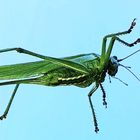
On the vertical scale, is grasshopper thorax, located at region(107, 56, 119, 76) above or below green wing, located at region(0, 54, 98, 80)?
above

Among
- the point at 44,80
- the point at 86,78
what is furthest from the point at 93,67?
the point at 44,80

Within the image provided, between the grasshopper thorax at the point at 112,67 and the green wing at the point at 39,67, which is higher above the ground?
the grasshopper thorax at the point at 112,67

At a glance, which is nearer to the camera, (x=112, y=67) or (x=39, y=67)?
(x=39, y=67)

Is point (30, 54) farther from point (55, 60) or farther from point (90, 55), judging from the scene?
point (90, 55)

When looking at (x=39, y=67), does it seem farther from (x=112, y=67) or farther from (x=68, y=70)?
(x=112, y=67)

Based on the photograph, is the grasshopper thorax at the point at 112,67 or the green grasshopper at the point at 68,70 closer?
the green grasshopper at the point at 68,70

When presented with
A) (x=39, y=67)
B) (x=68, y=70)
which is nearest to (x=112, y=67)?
(x=68, y=70)
